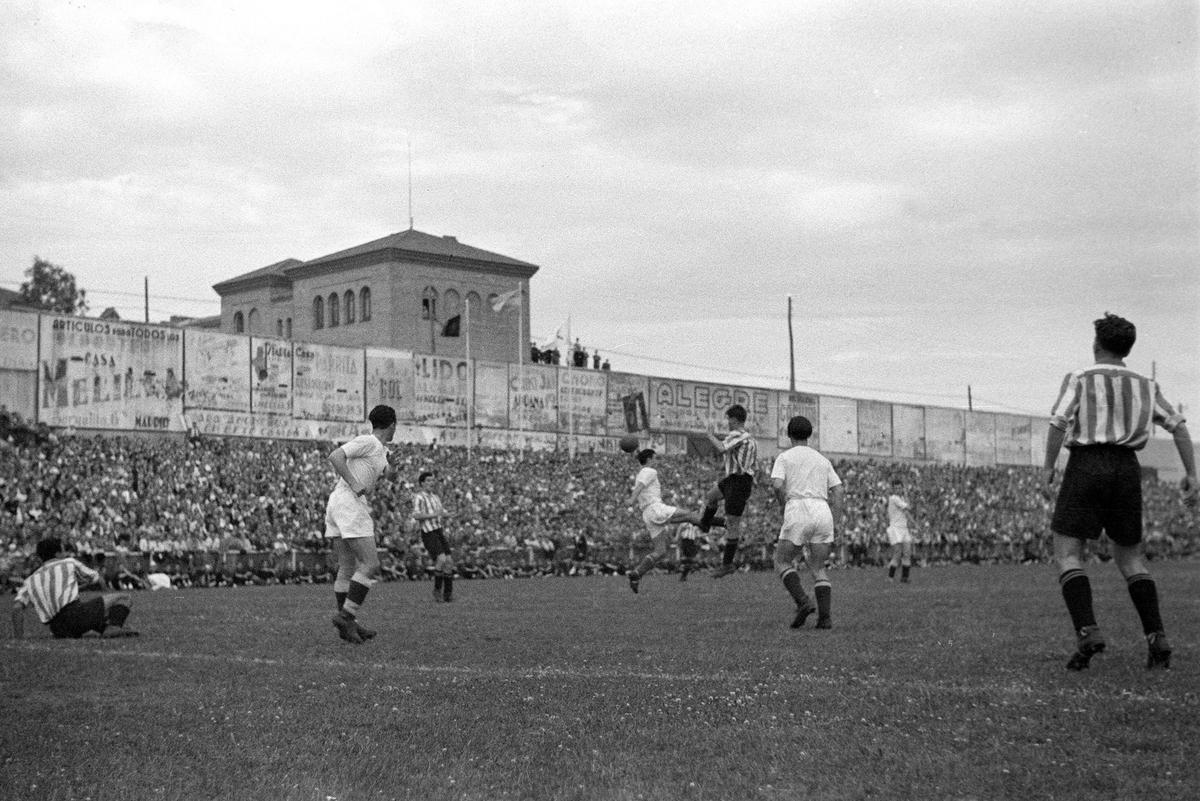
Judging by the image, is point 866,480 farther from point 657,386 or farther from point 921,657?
point 921,657

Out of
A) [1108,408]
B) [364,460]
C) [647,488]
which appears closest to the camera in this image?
[1108,408]

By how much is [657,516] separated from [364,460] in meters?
9.47

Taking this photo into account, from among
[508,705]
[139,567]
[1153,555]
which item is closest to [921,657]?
[508,705]

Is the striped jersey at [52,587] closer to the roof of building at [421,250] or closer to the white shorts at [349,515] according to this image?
the white shorts at [349,515]

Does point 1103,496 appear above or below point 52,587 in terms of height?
above

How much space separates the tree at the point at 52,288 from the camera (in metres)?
82.2

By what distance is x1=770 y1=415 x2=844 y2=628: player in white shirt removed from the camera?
13.7 metres

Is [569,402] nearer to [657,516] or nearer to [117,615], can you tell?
[657,516]

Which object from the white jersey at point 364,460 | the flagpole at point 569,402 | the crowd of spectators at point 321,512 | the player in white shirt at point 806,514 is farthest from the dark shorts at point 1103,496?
the flagpole at point 569,402

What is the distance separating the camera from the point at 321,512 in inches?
1447

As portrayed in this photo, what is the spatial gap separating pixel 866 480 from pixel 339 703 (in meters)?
48.7

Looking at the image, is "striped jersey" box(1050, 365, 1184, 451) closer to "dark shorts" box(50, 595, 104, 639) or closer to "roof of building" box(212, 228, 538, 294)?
"dark shorts" box(50, 595, 104, 639)

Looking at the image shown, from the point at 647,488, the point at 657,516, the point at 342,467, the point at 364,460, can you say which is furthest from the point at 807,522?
the point at 647,488

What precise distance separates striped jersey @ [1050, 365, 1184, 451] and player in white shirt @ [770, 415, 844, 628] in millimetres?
4326
